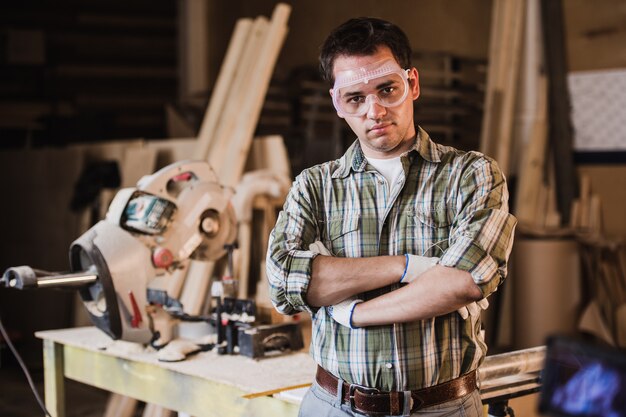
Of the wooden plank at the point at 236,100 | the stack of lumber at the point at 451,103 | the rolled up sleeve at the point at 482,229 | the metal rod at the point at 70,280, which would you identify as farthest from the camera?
the stack of lumber at the point at 451,103

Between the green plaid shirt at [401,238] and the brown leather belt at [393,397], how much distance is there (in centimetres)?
2

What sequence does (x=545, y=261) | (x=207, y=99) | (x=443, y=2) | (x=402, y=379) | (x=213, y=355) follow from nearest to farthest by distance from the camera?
(x=402, y=379)
(x=213, y=355)
(x=545, y=261)
(x=207, y=99)
(x=443, y=2)

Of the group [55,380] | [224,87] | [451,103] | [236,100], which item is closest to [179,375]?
[55,380]

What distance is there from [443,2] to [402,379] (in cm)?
723

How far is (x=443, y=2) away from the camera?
8.59 m

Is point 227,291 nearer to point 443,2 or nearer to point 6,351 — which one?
point 6,351

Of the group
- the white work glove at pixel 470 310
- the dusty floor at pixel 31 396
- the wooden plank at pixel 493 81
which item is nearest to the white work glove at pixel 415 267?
the white work glove at pixel 470 310

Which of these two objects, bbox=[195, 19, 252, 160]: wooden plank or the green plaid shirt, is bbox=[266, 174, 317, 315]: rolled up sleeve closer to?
the green plaid shirt

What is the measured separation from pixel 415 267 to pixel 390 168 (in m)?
0.26

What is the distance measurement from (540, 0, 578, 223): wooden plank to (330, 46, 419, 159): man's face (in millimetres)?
4496

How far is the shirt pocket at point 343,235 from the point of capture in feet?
6.58

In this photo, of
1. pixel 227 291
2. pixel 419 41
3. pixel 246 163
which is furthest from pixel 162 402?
pixel 419 41

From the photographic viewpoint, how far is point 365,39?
6.59 feet

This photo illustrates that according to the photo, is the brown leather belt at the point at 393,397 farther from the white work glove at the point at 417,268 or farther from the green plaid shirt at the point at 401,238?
the white work glove at the point at 417,268
